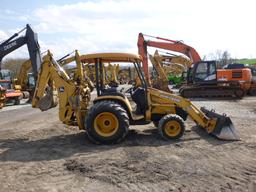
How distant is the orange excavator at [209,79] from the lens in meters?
20.5

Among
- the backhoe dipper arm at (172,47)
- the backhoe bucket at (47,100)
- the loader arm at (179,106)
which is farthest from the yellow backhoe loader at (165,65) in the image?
the backhoe bucket at (47,100)

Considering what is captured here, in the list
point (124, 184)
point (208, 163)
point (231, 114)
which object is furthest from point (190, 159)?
point (231, 114)

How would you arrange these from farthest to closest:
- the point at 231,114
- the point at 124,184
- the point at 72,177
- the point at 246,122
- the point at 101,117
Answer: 1. the point at 231,114
2. the point at 246,122
3. the point at 101,117
4. the point at 72,177
5. the point at 124,184

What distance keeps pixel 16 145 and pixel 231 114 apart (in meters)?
8.19

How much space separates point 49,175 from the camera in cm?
596

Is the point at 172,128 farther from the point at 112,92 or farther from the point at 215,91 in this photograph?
the point at 215,91

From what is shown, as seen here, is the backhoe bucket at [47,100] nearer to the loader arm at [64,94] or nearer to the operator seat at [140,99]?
the loader arm at [64,94]

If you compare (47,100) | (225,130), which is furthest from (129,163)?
(47,100)

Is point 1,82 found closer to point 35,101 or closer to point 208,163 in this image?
point 35,101

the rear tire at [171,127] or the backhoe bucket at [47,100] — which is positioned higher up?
the backhoe bucket at [47,100]

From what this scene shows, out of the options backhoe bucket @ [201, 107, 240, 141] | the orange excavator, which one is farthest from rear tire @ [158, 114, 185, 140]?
the orange excavator

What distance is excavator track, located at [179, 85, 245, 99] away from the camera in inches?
804

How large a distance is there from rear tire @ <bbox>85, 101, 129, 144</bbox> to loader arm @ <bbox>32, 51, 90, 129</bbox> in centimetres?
59

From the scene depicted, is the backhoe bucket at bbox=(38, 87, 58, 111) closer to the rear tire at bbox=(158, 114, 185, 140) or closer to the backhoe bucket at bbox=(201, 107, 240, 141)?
the rear tire at bbox=(158, 114, 185, 140)
